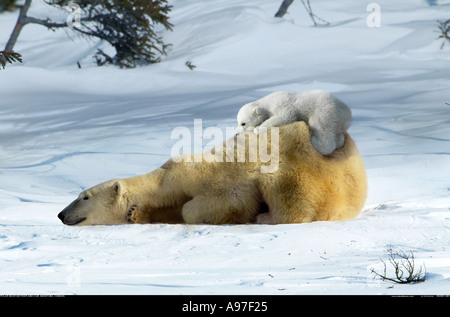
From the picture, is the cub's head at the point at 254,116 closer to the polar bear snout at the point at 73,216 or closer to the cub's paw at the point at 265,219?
the cub's paw at the point at 265,219

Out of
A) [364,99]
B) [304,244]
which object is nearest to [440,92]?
[364,99]

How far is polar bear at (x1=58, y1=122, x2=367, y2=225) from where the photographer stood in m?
4.63

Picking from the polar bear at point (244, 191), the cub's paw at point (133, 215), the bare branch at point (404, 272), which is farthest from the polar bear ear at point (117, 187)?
the bare branch at point (404, 272)

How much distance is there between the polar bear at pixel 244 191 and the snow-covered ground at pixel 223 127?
4.5 inches

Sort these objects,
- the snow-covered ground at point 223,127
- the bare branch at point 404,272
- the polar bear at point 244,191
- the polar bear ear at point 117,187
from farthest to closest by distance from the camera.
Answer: the polar bear ear at point 117,187 < the polar bear at point 244,191 < the snow-covered ground at point 223,127 < the bare branch at point 404,272

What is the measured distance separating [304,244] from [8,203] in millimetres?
2648

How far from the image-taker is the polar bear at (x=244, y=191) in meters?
4.63

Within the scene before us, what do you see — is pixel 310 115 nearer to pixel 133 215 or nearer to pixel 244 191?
pixel 244 191

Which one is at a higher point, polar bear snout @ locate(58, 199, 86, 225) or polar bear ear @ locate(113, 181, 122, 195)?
polar bear ear @ locate(113, 181, 122, 195)

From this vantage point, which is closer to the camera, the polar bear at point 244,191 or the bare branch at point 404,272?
the bare branch at point 404,272

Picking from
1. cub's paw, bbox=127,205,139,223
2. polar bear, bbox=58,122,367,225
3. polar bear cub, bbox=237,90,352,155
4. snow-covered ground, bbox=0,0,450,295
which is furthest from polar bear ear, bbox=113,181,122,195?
polar bear cub, bbox=237,90,352,155

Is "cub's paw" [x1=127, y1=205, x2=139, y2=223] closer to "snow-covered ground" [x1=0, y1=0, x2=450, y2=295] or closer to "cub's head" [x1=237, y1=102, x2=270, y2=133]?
"snow-covered ground" [x1=0, y1=0, x2=450, y2=295]

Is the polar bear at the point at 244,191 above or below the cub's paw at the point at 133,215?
above

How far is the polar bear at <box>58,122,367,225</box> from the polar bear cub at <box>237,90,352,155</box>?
61 mm
